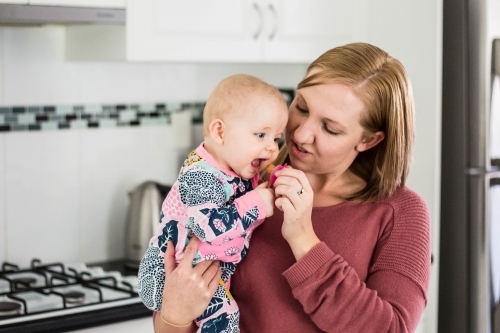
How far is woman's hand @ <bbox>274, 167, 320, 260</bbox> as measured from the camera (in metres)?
1.44

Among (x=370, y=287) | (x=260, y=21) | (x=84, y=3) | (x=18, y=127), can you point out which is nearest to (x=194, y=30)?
(x=260, y=21)

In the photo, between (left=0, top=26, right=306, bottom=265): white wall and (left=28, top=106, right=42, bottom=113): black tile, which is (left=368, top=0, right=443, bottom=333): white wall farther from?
(left=28, top=106, right=42, bottom=113): black tile

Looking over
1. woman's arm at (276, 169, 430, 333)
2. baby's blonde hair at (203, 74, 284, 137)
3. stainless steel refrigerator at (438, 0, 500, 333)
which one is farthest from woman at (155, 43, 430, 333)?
stainless steel refrigerator at (438, 0, 500, 333)

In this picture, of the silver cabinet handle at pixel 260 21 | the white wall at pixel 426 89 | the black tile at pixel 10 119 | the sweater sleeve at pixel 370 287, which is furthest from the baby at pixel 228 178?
the white wall at pixel 426 89

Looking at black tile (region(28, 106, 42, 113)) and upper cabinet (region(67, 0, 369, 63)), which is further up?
upper cabinet (region(67, 0, 369, 63))

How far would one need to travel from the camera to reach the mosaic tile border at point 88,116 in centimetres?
261

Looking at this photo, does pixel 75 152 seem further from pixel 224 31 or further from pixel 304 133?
pixel 304 133

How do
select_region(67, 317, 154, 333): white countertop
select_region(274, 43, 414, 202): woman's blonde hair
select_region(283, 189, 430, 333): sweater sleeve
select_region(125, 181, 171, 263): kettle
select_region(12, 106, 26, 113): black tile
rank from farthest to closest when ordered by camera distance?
select_region(125, 181, 171, 263): kettle, select_region(12, 106, 26, 113): black tile, select_region(67, 317, 154, 333): white countertop, select_region(274, 43, 414, 202): woman's blonde hair, select_region(283, 189, 430, 333): sweater sleeve

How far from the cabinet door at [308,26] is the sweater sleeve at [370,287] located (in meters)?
1.46

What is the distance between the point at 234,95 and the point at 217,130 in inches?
2.8

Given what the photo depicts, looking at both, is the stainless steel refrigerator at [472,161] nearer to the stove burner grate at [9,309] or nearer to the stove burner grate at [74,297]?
the stove burner grate at [74,297]

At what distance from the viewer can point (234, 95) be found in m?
1.45

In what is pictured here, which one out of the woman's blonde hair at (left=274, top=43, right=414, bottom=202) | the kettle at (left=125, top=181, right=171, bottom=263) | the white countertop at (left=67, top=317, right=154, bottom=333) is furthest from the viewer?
the kettle at (left=125, top=181, right=171, bottom=263)

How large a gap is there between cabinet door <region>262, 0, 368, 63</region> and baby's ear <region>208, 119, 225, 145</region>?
141 centimetres
